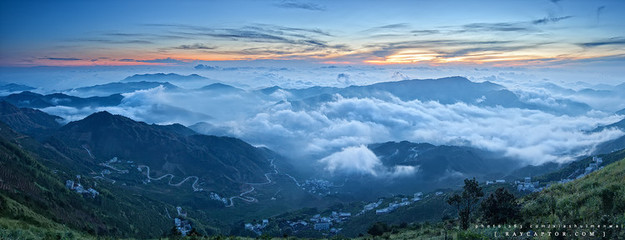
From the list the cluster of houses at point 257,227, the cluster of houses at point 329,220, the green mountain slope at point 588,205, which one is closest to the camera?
the green mountain slope at point 588,205

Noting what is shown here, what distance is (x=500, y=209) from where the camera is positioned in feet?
73.3

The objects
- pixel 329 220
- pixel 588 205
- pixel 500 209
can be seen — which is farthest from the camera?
pixel 329 220

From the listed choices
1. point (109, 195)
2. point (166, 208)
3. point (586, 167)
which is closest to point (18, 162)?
point (109, 195)

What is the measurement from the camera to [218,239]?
26984mm

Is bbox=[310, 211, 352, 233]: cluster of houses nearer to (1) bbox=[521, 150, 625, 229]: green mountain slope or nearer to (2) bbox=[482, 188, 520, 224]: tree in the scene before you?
(2) bbox=[482, 188, 520, 224]: tree

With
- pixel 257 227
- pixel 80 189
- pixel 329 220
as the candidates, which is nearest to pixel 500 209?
pixel 329 220

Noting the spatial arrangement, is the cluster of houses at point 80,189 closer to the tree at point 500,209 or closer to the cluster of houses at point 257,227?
the cluster of houses at point 257,227

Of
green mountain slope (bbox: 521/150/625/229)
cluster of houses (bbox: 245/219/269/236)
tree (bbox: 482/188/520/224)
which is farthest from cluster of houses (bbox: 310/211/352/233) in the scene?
green mountain slope (bbox: 521/150/625/229)

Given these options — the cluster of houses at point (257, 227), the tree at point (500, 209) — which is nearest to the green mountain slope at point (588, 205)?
the tree at point (500, 209)

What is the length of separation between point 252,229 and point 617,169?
13444 centimetres

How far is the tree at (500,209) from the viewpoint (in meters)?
21.5

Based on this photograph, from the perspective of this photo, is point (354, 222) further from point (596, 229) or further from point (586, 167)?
point (596, 229)

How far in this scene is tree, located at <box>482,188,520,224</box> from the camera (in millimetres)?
21516

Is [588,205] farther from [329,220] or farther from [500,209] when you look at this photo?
[329,220]
